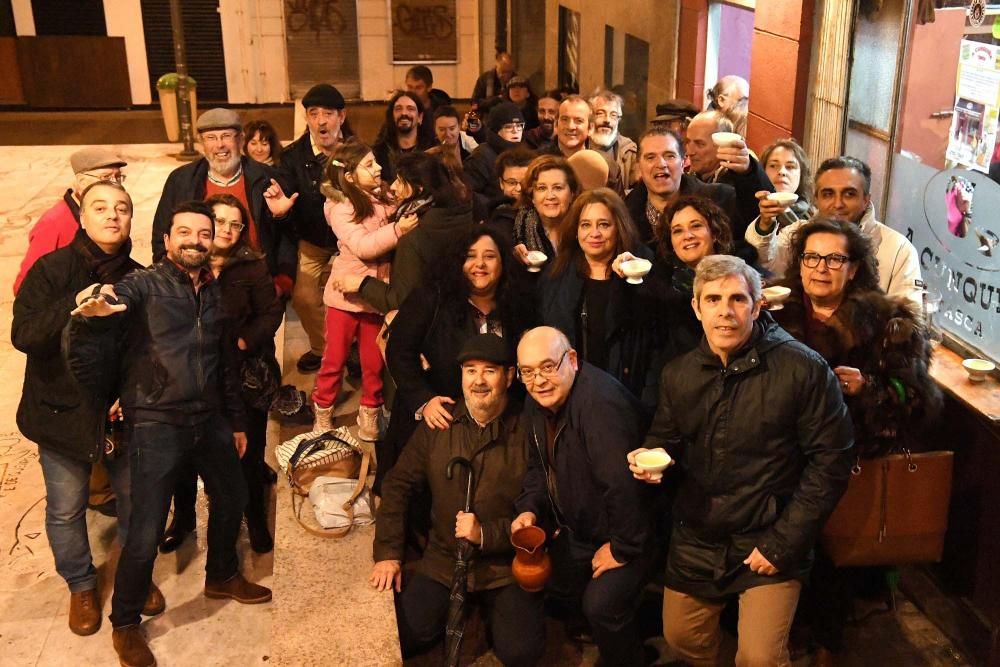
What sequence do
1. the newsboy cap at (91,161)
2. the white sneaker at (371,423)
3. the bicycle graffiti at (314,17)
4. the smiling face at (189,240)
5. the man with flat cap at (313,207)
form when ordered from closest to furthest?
the smiling face at (189,240) → the newsboy cap at (91,161) → the white sneaker at (371,423) → the man with flat cap at (313,207) → the bicycle graffiti at (314,17)

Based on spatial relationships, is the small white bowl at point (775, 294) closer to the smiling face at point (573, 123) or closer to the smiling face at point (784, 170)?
the smiling face at point (784, 170)

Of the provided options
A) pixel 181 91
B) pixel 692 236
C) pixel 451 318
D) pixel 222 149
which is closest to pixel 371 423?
pixel 451 318

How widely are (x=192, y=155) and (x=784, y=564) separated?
14.1 meters

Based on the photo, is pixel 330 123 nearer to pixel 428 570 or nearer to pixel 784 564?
pixel 428 570

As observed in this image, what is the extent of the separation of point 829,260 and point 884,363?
504mm

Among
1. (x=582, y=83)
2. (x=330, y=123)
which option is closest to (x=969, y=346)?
(x=330, y=123)

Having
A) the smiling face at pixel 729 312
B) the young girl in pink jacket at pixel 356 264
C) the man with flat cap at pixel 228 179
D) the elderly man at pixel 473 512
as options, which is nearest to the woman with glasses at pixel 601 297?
the elderly man at pixel 473 512

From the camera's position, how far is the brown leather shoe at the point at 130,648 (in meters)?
5.18

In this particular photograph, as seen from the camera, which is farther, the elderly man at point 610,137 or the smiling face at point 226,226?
the elderly man at point 610,137

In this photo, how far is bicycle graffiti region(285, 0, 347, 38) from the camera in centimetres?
2242

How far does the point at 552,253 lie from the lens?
583 cm

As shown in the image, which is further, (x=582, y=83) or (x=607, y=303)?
(x=582, y=83)

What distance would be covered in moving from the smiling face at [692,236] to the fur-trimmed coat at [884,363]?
74 cm

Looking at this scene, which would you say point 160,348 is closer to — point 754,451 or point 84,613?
point 84,613
